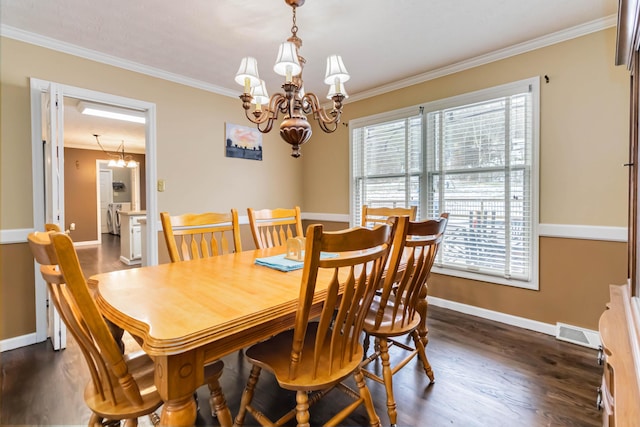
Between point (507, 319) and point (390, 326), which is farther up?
point (390, 326)

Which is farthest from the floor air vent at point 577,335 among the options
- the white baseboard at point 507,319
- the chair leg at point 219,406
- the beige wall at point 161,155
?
the beige wall at point 161,155

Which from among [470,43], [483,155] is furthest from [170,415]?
[470,43]

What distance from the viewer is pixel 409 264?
1.50 metres

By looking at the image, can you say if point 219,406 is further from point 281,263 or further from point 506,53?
point 506,53

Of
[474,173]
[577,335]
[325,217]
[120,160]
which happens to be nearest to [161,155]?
[325,217]

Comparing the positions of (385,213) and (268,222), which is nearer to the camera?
(268,222)

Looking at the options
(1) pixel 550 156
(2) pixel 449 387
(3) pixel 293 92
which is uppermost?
(3) pixel 293 92

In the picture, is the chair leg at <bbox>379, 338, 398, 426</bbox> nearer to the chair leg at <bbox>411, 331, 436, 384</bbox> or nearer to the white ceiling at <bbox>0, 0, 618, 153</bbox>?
the chair leg at <bbox>411, 331, 436, 384</bbox>

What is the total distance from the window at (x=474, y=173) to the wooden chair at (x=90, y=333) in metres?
2.71

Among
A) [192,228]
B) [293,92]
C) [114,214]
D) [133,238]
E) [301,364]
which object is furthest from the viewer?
[114,214]

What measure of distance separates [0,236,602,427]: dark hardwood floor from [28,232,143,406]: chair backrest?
764mm

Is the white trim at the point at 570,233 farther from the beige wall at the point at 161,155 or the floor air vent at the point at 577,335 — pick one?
the floor air vent at the point at 577,335

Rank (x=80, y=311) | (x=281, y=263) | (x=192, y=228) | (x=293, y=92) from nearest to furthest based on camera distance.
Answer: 1. (x=80, y=311)
2. (x=281, y=263)
3. (x=293, y=92)
4. (x=192, y=228)

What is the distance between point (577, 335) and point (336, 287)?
2.37 meters
